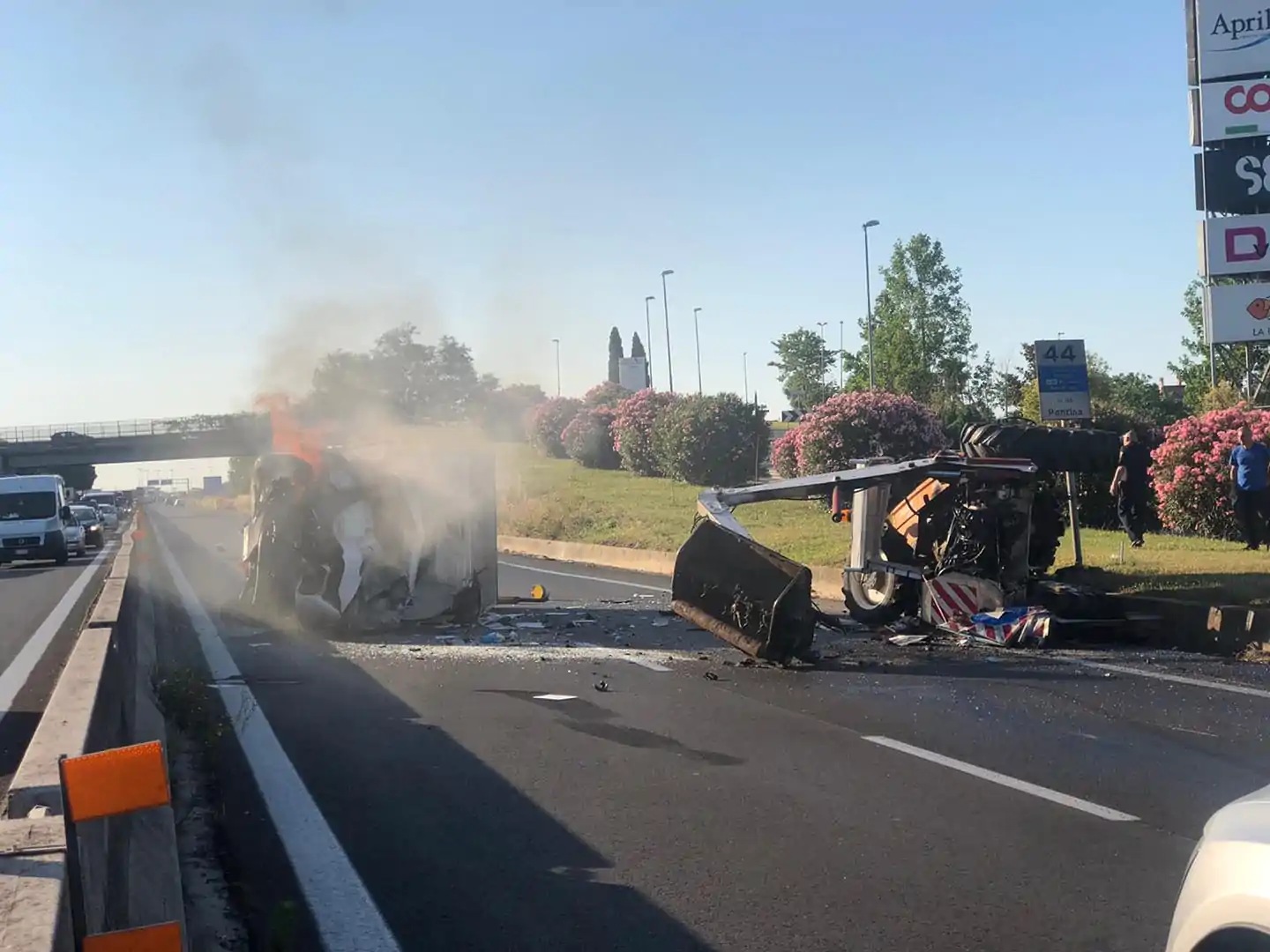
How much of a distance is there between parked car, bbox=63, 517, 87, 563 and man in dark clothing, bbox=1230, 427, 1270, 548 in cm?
2895

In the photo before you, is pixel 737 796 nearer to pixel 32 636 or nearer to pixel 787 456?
pixel 32 636

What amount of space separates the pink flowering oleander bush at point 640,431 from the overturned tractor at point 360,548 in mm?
28787

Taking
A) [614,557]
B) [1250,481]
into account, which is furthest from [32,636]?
[1250,481]

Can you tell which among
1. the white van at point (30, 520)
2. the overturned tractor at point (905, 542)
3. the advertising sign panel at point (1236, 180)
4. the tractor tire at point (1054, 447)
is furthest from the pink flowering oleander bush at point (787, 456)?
the white van at point (30, 520)

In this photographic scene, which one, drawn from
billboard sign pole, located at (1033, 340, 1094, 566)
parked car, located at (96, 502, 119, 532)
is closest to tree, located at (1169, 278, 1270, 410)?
billboard sign pole, located at (1033, 340, 1094, 566)

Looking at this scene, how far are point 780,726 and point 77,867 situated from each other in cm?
601

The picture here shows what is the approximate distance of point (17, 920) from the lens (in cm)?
300

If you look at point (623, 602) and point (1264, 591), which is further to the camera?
point (623, 602)

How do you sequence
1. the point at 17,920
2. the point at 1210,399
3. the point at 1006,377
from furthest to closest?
the point at 1006,377 < the point at 1210,399 < the point at 17,920

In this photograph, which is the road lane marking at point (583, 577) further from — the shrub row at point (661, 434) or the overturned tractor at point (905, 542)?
the shrub row at point (661, 434)

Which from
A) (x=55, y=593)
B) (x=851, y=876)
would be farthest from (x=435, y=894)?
(x=55, y=593)

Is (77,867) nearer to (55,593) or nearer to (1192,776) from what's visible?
(1192,776)

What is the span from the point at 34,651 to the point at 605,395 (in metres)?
41.7

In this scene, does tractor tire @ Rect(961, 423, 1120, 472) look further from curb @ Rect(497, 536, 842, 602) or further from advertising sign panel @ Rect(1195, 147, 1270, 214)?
advertising sign panel @ Rect(1195, 147, 1270, 214)
